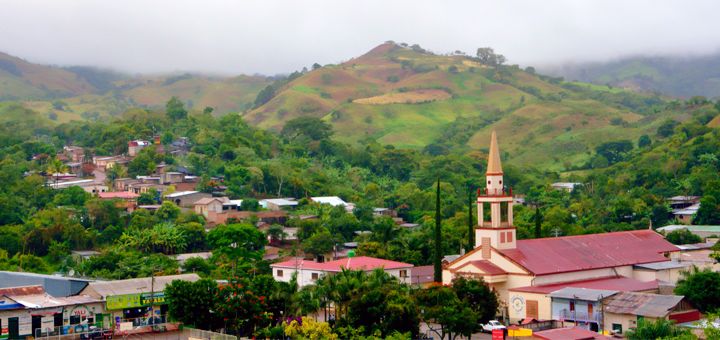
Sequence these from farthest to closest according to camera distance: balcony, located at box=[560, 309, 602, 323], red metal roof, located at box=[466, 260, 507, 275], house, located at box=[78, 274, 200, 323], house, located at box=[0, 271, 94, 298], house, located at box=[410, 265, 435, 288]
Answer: house, located at box=[410, 265, 435, 288] < red metal roof, located at box=[466, 260, 507, 275] < house, located at box=[0, 271, 94, 298] < house, located at box=[78, 274, 200, 323] < balcony, located at box=[560, 309, 602, 323]

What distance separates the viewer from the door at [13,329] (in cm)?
3367

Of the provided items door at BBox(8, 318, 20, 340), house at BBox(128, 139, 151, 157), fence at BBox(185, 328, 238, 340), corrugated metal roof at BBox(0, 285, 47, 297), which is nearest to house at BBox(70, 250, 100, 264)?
corrugated metal roof at BBox(0, 285, 47, 297)

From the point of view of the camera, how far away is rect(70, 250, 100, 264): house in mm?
62481

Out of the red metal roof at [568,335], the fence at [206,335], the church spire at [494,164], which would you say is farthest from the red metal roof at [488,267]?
the fence at [206,335]

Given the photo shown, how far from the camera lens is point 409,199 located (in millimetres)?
95250

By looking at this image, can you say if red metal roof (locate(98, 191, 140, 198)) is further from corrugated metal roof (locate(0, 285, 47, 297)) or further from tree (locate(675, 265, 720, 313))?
tree (locate(675, 265, 720, 313))

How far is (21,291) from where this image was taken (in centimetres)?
3622

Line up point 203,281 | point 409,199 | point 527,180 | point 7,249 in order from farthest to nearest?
1. point 527,180
2. point 409,199
3. point 7,249
4. point 203,281

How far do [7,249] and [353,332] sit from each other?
150ft

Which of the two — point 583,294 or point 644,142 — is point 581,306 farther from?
point 644,142

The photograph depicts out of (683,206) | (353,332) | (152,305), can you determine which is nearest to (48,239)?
(152,305)

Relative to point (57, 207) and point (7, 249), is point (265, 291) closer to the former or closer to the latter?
point (7, 249)

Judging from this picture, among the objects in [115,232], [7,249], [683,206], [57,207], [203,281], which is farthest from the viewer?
[683,206]

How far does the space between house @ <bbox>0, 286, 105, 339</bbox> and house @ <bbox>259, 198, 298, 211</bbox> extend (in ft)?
159
